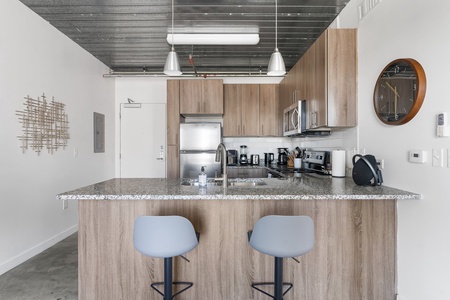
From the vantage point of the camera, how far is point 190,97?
4.34m

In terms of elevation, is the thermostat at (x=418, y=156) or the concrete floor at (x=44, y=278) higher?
the thermostat at (x=418, y=156)

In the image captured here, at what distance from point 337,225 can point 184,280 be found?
4.11 feet

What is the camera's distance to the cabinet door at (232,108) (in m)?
4.62

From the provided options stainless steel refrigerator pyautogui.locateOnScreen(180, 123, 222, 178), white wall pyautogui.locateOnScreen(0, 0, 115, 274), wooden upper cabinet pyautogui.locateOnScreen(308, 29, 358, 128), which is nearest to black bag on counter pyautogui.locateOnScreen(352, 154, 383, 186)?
wooden upper cabinet pyautogui.locateOnScreen(308, 29, 358, 128)

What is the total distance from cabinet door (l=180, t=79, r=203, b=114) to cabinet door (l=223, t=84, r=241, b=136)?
0.54m

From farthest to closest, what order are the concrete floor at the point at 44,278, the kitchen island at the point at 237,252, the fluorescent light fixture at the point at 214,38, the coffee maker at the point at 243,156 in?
1. the coffee maker at the point at 243,156
2. the fluorescent light fixture at the point at 214,38
3. the concrete floor at the point at 44,278
4. the kitchen island at the point at 237,252

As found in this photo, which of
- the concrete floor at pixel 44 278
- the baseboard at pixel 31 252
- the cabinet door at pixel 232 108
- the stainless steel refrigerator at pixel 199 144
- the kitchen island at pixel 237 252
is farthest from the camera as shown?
the cabinet door at pixel 232 108

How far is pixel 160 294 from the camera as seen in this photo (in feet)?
6.13

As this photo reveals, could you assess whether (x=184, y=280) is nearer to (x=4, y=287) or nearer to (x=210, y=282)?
(x=210, y=282)

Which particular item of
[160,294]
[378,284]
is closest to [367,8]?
[378,284]

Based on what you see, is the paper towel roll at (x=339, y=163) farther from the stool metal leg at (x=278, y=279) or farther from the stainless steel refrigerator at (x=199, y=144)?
the stainless steel refrigerator at (x=199, y=144)

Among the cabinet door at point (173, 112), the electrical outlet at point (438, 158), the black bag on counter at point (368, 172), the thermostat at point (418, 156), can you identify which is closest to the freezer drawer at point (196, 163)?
→ the cabinet door at point (173, 112)

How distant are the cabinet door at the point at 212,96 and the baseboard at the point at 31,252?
2.80 metres

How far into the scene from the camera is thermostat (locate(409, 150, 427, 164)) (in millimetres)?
1640
